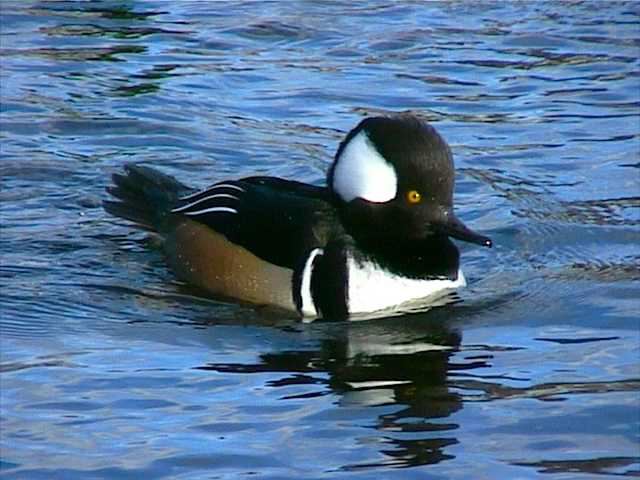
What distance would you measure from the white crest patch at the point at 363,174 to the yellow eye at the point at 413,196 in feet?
0.26

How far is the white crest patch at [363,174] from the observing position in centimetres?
1043

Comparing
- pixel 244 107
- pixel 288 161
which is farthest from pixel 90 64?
pixel 288 161

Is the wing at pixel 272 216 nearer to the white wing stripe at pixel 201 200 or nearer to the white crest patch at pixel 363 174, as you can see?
the white wing stripe at pixel 201 200

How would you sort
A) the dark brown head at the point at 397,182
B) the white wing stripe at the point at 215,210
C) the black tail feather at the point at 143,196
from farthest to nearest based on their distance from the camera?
the black tail feather at the point at 143,196 < the white wing stripe at the point at 215,210 < the dark brown head at the point at 397,182

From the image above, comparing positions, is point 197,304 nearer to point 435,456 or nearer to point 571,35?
point 435,456

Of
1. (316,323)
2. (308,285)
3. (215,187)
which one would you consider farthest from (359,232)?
(215,187)

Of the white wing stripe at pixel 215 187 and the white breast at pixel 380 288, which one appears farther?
the white wing stripe at pixel 215 187

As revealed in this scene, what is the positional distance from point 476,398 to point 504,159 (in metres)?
4.64

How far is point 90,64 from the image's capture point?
15883 mm

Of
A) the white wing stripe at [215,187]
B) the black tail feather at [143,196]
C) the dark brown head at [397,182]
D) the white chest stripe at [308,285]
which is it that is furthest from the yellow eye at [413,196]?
the black tail feather at [143,196]

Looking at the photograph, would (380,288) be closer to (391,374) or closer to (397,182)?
(397,182)

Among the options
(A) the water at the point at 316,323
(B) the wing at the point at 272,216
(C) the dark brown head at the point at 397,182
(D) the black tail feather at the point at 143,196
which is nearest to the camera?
(A) the water at the point at 316,323

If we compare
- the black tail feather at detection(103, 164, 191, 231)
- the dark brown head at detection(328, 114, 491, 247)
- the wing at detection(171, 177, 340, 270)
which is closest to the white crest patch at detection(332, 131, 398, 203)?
the dark brown head at detection(328, 114, 491, 247)

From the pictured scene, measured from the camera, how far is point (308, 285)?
10391 mm
